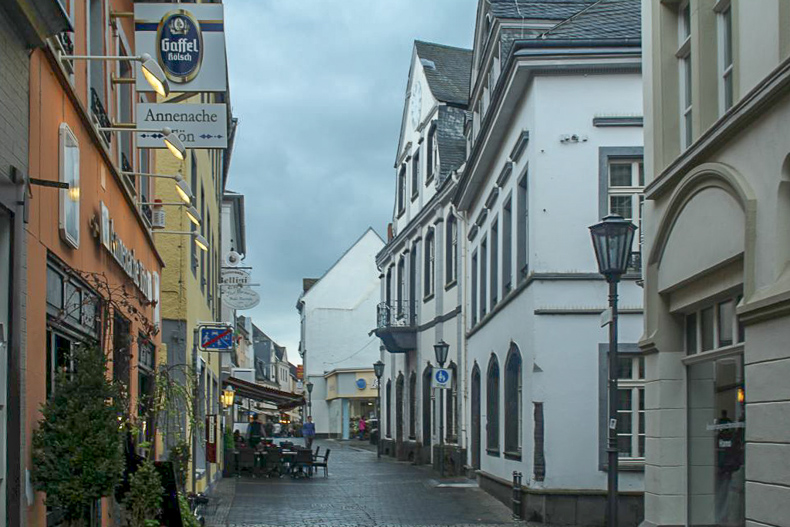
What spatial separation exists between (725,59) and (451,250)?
22.0 meters

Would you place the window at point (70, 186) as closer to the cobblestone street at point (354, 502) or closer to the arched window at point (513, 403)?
the cobblestone street at point (354, 502)

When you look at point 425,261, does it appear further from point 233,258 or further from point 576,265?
point 576,265

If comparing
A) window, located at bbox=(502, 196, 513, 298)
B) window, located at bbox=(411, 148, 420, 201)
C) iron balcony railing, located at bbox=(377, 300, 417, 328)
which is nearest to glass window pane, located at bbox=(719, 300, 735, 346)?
window, located at bbox=(502, 196, 513, 298)

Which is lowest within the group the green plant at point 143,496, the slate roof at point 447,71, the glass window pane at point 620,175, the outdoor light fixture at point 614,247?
the green plant at point 143,496

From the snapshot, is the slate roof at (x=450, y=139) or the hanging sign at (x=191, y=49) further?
the slate roof at (x=450, y=139)

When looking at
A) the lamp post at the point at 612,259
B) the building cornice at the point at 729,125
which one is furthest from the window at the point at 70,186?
the lamp post at the point at 612,259

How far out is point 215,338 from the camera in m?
20.3

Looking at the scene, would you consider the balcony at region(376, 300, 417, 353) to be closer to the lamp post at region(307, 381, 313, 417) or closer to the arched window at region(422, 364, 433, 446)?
the arched window at region(422, 364, 433, 446)

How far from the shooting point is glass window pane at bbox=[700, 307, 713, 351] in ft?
36.5

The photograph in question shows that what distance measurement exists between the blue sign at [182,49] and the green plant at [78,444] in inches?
178

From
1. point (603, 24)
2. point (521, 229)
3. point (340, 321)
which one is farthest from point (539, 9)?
point (340, 321)

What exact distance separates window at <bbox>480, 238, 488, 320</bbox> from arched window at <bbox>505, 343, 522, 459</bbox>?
175 inches

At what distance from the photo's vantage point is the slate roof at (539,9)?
73.6ft

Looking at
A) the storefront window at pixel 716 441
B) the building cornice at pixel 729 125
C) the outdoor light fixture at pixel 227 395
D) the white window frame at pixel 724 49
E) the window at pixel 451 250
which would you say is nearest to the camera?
the building cornice at pixel 729 125
